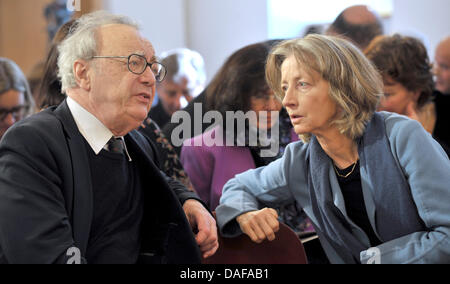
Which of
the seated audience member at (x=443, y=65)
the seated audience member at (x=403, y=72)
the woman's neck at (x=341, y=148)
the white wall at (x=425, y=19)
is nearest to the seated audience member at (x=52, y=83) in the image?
the woman's neck at (x=341, y=148)

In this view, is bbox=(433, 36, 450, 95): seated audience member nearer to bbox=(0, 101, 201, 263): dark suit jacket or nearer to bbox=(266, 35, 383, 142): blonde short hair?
bbox=(266, 35, 383, 142): blonde short hair

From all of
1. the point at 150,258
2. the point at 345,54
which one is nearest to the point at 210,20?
the point at 345,54

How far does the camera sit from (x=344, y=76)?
1.57 metres

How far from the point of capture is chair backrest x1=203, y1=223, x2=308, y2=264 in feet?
5.38

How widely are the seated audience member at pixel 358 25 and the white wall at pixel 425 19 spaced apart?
914mm

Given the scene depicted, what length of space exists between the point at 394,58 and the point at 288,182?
91 centimetres

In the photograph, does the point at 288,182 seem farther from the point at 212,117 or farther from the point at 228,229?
the point at 212,117

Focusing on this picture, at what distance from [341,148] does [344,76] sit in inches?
8.4

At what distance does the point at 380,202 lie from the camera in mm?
1509

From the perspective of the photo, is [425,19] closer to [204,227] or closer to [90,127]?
[204,227]

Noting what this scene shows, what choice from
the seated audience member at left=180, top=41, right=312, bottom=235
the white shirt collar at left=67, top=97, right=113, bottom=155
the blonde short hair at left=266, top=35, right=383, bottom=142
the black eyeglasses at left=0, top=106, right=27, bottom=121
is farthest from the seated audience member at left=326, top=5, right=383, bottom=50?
the black eyeglasses at left=0, top=106, right=27, bottom=121

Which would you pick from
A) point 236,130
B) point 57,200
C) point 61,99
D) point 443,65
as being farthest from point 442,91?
point 57,200

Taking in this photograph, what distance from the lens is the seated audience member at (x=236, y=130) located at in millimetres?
2053

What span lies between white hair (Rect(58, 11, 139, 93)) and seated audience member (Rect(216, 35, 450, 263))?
515mm
